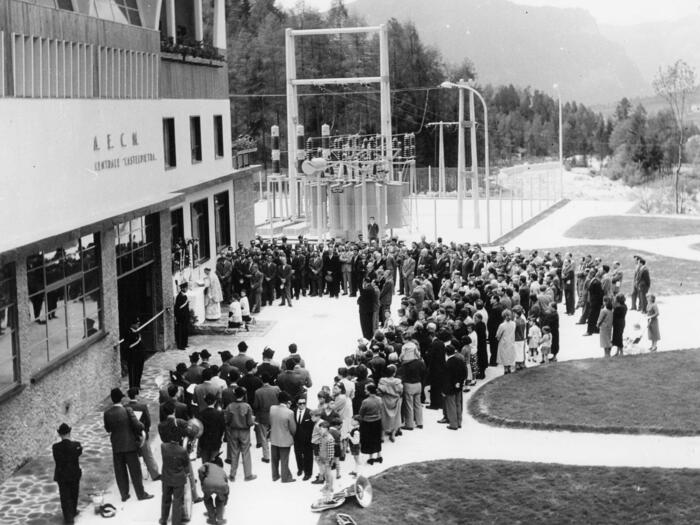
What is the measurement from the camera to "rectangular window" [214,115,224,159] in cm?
3434

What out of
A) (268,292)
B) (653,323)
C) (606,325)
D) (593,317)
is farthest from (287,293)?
(653,323)

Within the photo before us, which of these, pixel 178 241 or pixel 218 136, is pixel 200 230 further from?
pixel 218 136

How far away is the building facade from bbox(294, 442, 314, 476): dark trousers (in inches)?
180

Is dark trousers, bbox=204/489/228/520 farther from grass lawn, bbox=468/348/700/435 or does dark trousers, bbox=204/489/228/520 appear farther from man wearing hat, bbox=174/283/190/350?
man wearing hat, bbox=174/283/190/350

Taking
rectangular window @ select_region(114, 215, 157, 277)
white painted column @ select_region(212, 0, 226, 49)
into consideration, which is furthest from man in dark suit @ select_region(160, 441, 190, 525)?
white painted column @ select_region(212, 0, 226, 49)

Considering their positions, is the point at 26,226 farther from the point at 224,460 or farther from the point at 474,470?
the point at 474,470

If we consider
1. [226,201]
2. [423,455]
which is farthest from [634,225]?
[423,455]

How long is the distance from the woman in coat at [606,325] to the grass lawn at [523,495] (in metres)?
7.14

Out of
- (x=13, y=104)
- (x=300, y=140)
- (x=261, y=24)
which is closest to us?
(x=13, y=104)

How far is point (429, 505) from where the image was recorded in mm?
16078

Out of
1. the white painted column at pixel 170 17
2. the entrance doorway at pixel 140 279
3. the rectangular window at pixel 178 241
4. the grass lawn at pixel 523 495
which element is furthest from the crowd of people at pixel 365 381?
the white painted column at pixel 170 17

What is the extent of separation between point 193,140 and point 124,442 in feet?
57.3

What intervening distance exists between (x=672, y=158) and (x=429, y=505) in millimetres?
95598

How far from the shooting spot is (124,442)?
52.0ft
